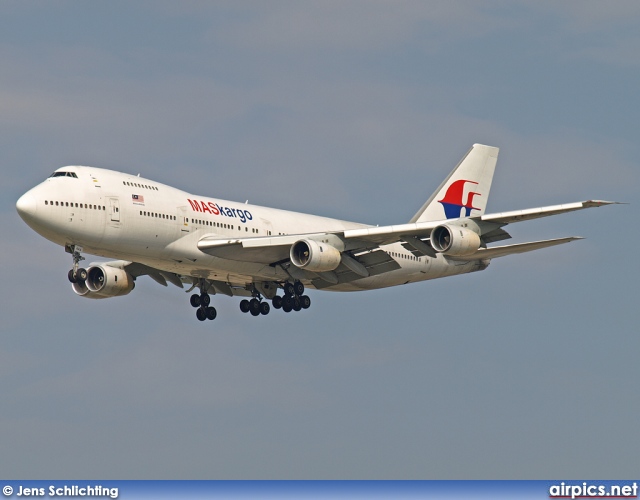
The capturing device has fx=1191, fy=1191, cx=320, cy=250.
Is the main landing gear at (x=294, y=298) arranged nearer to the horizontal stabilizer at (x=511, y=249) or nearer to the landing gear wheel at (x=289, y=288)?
the landing gear wheel at (x=289, y=288)

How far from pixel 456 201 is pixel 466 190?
1.22 m

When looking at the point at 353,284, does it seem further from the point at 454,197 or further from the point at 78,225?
the point at 78,225

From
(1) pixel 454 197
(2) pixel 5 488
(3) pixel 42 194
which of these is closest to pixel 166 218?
(3) pixel 42 194

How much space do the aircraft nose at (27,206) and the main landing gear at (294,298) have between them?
15.0 meters

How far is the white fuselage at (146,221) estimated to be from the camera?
55.3 metres

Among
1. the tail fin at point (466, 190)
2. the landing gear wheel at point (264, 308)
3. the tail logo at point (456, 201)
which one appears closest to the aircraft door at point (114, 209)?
the landing gear wheel at point (264, 308)

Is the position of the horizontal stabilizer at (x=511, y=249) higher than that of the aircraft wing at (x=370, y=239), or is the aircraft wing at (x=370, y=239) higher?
the horizontal stabilizer at (x=511, y=249)

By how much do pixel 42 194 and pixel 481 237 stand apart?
2129 cm

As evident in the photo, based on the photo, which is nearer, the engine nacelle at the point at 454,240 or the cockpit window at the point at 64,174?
the cockpit window at the point at 64,174

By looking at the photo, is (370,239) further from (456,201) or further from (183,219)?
(456,201)

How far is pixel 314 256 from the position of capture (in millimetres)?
58719

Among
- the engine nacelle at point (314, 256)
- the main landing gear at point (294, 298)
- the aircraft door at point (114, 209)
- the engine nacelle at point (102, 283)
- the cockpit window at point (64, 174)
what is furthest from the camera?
the engine nacelle at point (102, 283)

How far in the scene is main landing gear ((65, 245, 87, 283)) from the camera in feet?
186

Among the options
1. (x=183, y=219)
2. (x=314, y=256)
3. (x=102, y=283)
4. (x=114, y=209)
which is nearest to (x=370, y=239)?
(x=314, y=256)
